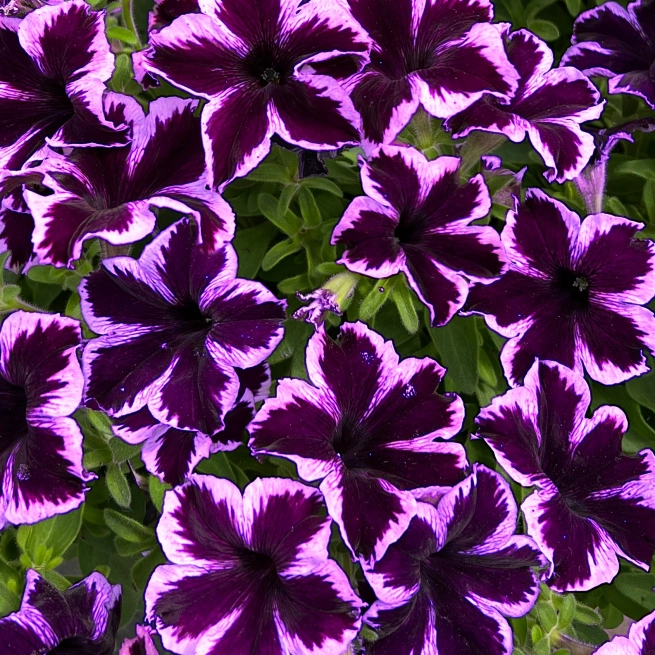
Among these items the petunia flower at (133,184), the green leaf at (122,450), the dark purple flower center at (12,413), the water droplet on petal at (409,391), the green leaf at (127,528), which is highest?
the petunia flower at (133,184)

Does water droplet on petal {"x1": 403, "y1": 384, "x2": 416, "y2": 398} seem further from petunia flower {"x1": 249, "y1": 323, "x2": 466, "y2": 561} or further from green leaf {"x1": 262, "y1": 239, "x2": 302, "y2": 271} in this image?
green leaf {"x1": 262, "y1": 239, "x2": 302, "y2": 271}

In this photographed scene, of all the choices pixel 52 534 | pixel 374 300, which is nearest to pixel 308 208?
pixel 374 300

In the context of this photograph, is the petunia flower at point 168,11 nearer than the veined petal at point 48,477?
No

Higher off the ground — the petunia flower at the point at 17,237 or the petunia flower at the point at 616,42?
the petunia flower at the point at 616,42

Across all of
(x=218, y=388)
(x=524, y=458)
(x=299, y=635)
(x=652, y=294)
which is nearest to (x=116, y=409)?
(x=218, y=388)

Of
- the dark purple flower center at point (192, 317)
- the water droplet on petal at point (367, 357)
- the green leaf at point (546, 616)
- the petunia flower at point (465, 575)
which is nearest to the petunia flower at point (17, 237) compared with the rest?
the dark purple flower center at point (192, 317)

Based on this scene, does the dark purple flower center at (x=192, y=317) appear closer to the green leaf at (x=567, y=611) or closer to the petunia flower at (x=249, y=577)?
the petunia flower at (x=249, y=577)
